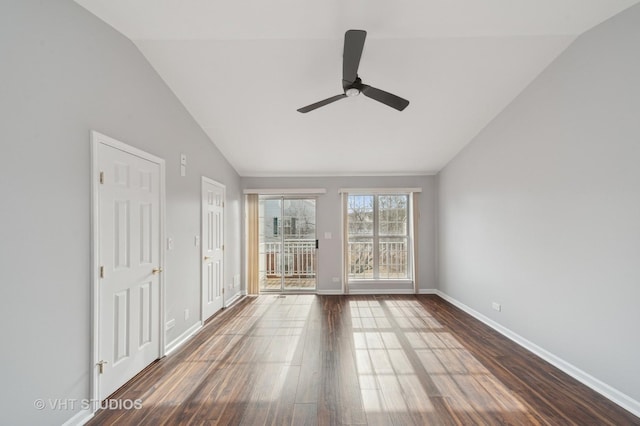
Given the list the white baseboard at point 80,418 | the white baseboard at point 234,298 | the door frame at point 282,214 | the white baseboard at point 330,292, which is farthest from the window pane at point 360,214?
the white baseboard at point 80,418

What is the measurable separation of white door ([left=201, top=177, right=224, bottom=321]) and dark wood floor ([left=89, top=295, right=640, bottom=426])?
44cm

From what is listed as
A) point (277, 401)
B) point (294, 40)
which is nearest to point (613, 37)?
point (294, 40)

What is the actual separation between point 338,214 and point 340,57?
3.09 metres

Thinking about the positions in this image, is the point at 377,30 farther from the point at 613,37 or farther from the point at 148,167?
the point at 148,167

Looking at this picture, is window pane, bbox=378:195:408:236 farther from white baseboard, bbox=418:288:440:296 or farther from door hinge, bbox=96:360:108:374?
door hinge, bbox=96:360:108:374

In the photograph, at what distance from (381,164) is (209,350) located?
384 centimetres

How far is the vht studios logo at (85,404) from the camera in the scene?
1.63 m

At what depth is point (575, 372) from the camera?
7.95 ft

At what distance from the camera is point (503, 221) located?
341 cm

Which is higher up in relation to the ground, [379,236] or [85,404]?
[379,236]

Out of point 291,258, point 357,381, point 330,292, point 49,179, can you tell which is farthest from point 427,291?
point 49,179

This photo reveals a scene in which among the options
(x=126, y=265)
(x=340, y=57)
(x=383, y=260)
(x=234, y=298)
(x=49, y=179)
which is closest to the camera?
(x=49, y=179)

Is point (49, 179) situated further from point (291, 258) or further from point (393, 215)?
point (393, 215)

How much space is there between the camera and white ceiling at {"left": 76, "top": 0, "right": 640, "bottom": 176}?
84.4 inches
